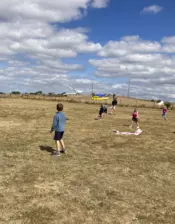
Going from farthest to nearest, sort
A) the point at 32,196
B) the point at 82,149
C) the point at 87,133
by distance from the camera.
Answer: the point at 87,133
the point at 82,149
the point at 32,196

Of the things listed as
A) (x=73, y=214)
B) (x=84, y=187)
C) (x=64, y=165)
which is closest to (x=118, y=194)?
(x=84, y=187)

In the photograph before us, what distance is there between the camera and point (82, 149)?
458 inches

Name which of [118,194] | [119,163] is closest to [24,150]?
[119,163]

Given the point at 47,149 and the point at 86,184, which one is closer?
the point at 86,184

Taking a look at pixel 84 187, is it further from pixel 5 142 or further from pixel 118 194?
pixel 5 142

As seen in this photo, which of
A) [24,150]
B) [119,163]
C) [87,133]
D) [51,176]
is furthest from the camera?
[87,133]

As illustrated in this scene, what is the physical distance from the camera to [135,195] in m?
6.85

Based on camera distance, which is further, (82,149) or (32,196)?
(82,149)

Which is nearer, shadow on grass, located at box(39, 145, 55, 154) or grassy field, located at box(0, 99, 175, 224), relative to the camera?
grassy field, located at box(0, 99, 175, 224)

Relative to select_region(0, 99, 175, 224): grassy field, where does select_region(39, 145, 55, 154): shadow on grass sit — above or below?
above

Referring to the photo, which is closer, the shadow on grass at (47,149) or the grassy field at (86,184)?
the grassy field at (86,184)

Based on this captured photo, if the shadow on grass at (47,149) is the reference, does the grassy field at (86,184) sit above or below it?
below

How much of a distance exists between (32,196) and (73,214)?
4.33 feet

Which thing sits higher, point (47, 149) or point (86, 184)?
point (47, 149)
